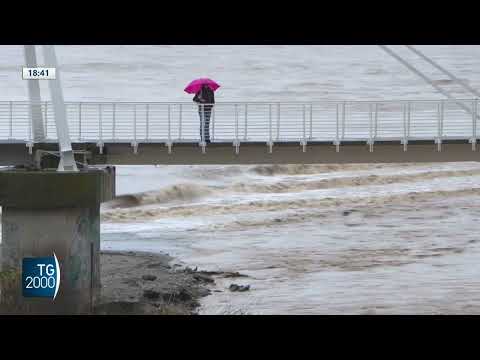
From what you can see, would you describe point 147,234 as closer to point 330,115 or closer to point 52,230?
point 52,230

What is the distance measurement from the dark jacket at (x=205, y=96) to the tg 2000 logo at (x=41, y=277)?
7.13m

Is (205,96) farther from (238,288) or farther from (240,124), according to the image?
(240,124)

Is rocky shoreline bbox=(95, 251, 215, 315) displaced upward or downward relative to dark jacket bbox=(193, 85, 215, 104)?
downward

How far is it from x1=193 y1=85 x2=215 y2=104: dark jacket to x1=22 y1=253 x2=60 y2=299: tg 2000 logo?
7.13 m

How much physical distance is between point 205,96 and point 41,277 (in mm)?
7926

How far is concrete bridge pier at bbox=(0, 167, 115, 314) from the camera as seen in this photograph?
33844mm

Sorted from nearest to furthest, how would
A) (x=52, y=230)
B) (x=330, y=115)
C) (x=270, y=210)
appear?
(x=52, y=230), (x=270, y=210), (x=330, y=115)

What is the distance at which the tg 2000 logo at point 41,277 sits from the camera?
1296 inches

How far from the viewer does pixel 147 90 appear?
3014 inches

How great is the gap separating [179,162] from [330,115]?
33.6 meters

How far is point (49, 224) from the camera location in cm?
3409

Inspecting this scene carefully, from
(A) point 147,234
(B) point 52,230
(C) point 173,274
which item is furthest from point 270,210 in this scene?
(B) point 52,230

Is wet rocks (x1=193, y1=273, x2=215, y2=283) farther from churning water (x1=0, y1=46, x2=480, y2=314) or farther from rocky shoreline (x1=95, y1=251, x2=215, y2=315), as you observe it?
churning water (x1=0, y1=46, x2=480, y2=314)
